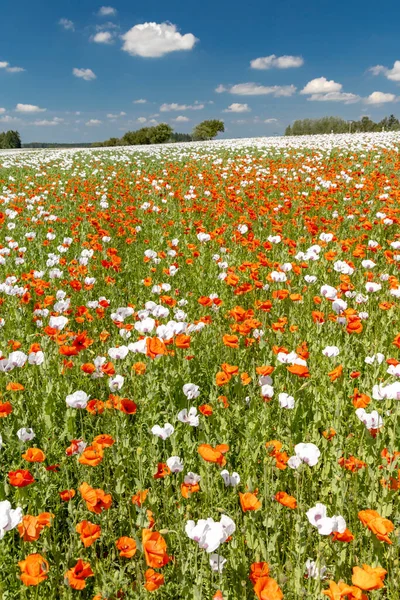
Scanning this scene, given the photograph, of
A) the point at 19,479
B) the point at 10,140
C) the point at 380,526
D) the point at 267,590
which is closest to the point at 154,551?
the point at 267,590

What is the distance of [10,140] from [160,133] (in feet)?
114

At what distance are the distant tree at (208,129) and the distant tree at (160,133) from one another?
9039 mm

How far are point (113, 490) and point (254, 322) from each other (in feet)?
4.87

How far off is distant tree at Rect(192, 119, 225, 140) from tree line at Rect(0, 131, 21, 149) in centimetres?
3283

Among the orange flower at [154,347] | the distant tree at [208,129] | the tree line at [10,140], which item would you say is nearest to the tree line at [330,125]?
the distant tree at [208,129]

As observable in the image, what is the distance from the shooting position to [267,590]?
1.45 m

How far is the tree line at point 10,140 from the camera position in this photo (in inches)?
3236

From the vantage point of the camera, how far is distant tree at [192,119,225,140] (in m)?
72.8

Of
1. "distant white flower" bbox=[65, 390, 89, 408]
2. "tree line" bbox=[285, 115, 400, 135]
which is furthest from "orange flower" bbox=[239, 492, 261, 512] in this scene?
"tree line" bbox=[285, 115, 400, 135]

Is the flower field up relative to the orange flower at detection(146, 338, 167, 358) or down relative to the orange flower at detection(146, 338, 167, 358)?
down

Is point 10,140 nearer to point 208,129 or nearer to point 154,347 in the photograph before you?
point 208,129

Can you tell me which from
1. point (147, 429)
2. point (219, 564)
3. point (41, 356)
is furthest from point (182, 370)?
point (219, 564)

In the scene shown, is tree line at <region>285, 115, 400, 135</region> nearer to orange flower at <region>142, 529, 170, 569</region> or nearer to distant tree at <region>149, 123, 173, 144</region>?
distant tree at <region>149, 123, 173, 144</region>

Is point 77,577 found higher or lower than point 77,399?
lower
